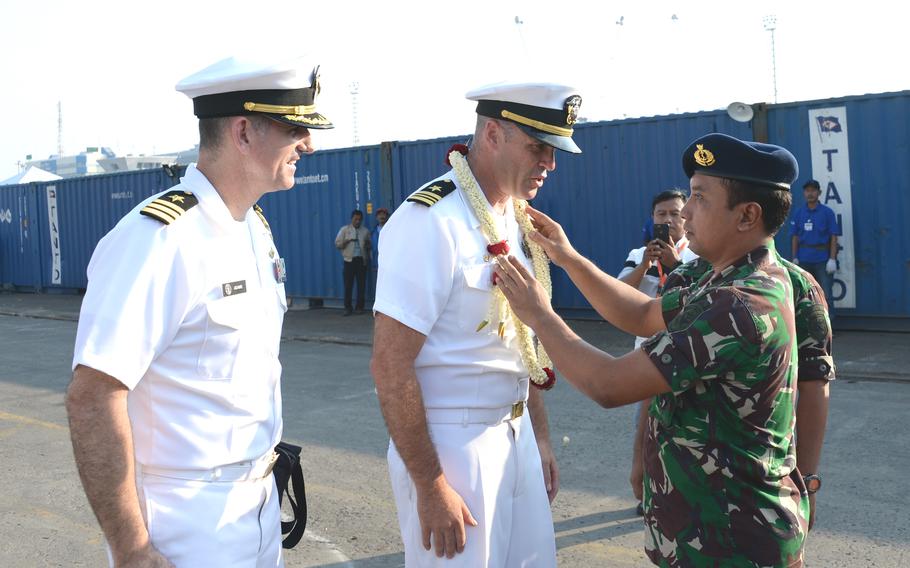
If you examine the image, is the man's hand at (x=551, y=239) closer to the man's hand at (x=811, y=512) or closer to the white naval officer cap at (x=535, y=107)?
the white naval officer cap at (x=535, y=107)

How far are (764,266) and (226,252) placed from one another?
4.52ft

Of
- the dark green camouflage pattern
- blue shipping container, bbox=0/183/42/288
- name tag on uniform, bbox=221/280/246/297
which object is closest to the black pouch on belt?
name tag on uniform, bbox=221/280/246/297

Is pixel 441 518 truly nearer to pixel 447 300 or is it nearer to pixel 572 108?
pixel 447 300

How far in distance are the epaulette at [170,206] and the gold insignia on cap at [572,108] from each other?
47.2 inches

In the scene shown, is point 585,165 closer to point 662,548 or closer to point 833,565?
point 833,565

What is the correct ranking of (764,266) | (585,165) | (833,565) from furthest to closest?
(585,165)
(833,565)
(764,266)

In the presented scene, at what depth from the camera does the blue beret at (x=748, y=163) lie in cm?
242

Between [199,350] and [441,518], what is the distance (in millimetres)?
851

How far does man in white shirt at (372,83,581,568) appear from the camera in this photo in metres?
2.58

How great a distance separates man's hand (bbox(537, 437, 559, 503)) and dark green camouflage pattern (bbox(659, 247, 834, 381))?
0.87 m

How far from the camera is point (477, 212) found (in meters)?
Answer: 2.84

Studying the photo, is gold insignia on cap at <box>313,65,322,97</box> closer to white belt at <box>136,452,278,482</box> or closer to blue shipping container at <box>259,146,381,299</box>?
white belt at <box>136,452,278,482</box>

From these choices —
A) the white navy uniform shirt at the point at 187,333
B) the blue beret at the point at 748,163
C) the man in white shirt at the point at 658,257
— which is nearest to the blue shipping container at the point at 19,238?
the man in white shirt at the point at 658,257

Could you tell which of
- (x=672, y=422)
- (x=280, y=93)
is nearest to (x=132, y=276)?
(x=280, y=93)
